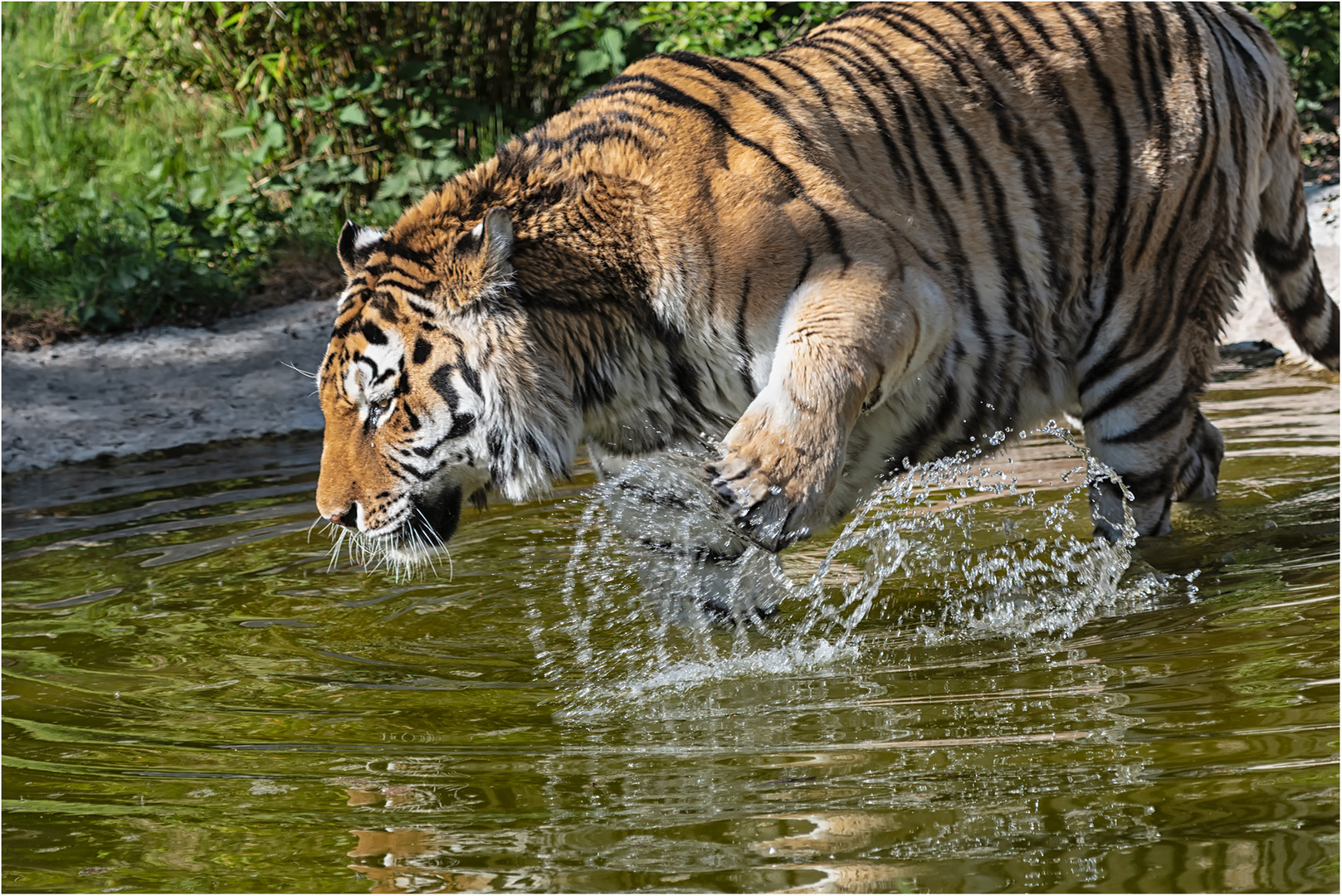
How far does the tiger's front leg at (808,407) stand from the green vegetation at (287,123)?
352 centimetres

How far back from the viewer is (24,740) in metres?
2.26

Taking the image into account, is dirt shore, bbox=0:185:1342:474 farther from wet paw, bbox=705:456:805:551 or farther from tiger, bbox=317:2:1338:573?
wet paw, bbox=705:456:805:551

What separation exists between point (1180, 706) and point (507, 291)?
127 cm

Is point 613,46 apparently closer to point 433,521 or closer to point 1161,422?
point 1161,422

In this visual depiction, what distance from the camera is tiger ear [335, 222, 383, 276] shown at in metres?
2.58

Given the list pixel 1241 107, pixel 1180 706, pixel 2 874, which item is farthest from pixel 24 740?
pixel 1241 107

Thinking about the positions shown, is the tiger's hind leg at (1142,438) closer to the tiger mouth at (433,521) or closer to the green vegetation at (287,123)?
the tiger mouth at (433,521)

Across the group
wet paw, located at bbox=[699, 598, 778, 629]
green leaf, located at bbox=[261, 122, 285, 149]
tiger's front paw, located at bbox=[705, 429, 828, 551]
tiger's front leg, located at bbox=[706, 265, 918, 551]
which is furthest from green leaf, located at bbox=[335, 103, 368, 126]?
tiger's front paw, located at bbox=[705, 429, 828, 551]

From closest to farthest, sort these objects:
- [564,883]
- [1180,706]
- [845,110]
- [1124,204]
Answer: [564,883]
[1180,706]
[845,110]
[1124,204]

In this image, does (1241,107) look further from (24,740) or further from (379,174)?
(379,174)

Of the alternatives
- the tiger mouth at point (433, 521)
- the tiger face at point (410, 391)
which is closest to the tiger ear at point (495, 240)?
the tiger face at point (410, 391)

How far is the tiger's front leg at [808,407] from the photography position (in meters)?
2.23

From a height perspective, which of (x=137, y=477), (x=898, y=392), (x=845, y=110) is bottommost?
(x=137, y=477)

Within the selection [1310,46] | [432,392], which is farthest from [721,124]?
[1310,46]
